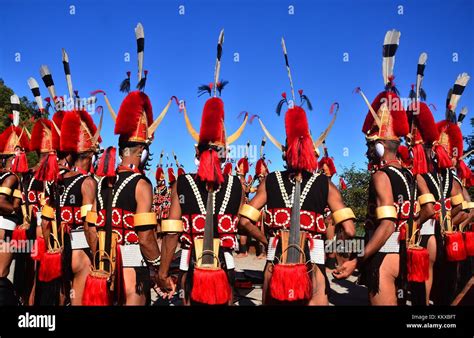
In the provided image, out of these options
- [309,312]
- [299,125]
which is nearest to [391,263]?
[309,312]

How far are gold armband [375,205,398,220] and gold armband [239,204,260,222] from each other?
1.32m

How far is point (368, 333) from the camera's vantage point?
3.86 m

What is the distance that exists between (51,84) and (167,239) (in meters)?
3.98

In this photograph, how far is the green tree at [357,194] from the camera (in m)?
16.1

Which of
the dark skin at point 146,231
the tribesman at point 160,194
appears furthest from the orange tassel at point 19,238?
the tribesman at point 160,194

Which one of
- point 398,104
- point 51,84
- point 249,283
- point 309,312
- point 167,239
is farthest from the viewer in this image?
point 249,283

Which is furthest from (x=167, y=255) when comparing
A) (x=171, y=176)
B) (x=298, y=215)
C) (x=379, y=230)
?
(x=171, y=176)

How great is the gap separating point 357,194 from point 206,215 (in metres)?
14.8

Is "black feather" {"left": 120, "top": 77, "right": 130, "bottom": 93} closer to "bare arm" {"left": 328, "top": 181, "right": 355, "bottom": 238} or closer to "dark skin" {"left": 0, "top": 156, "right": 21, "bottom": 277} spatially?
"dark skin" {"left": 0, "top": 156, "right": 21, "bottom": 277}

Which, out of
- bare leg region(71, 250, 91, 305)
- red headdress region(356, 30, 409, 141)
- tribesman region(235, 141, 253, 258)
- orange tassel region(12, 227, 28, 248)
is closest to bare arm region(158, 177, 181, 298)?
bare leg region(71, 250, 91, 305)

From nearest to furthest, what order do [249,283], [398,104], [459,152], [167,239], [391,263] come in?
[167,239], [391,263], [398,104], [459,152], [249,283]

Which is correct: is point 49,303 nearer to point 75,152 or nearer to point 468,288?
point 75,152

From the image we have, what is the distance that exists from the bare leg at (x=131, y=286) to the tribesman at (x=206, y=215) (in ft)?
1.03

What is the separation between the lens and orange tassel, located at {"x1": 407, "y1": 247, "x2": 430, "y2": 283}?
177 inches
